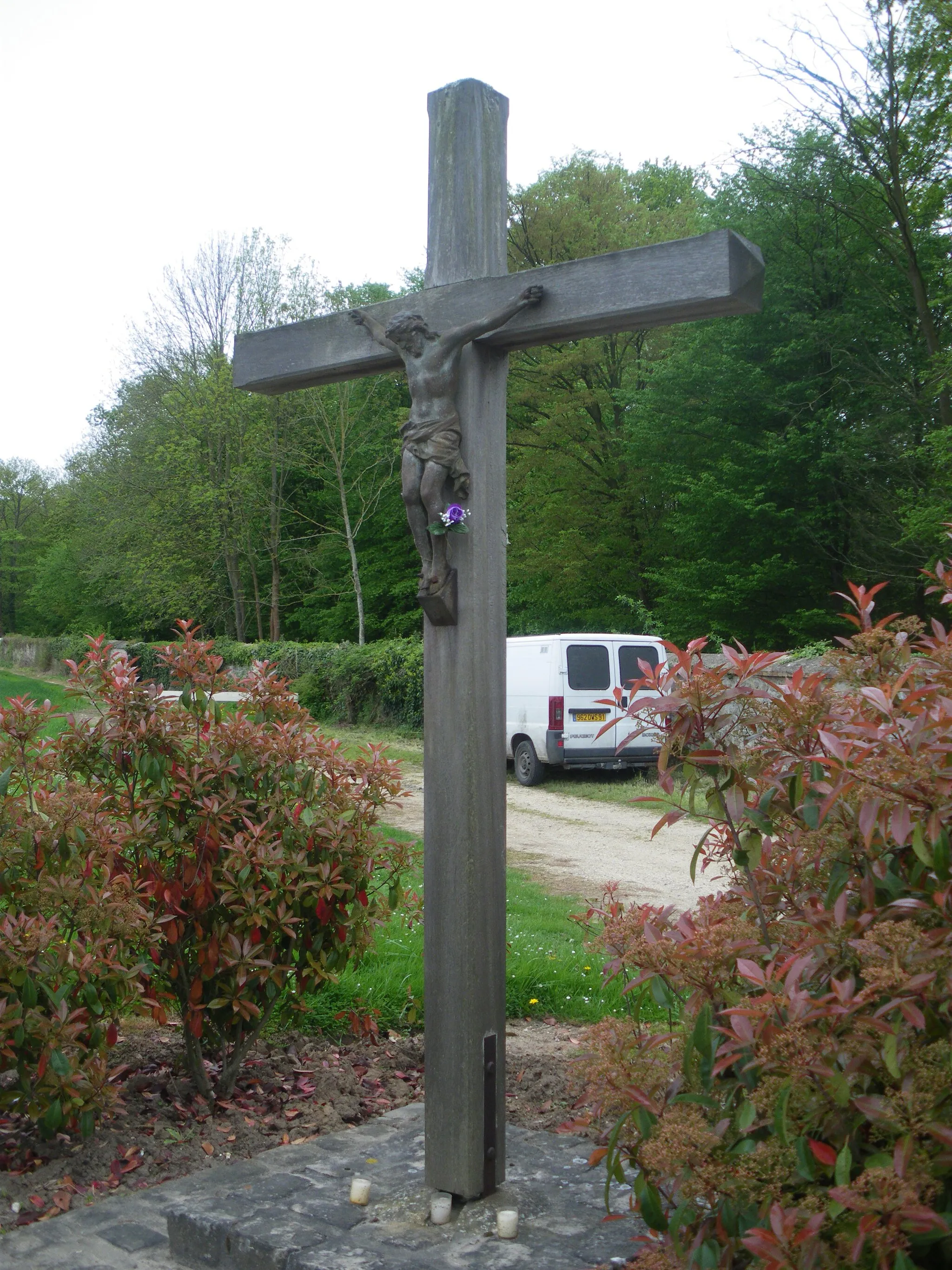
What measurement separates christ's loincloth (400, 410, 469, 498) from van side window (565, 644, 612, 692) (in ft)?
Result: 42.4

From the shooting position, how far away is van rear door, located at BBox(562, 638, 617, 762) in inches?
643

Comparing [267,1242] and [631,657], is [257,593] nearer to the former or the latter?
[631,657]

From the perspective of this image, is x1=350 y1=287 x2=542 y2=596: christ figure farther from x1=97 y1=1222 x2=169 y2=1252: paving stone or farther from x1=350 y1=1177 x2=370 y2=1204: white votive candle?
x1=97 y1=1222 x2=169 y2=1252: paving stone

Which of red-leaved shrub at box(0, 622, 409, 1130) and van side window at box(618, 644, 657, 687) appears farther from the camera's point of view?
van side window at box(618, 644, 657, 687)

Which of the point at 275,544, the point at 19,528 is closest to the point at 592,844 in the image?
the point at 275,544

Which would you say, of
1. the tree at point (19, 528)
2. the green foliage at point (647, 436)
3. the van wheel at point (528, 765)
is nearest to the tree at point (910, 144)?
the green foliage at point (647, 436)

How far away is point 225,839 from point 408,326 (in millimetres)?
2016

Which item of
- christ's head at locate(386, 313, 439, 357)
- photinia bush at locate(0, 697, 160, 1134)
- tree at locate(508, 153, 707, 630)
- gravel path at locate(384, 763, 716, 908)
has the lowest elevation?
gravel path at locate(384, 763, 716, 908)

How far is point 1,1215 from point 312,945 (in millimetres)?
Result: 1405

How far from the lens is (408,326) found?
11.7 ft

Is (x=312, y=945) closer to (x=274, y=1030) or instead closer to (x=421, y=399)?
(x=274, y=1030)

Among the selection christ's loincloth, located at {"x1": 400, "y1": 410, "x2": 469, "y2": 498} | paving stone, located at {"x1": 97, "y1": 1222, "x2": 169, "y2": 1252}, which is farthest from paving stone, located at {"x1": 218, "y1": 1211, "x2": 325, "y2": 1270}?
christ's loincloth, located at {"x1": 400, "y1": 410, "x2": 469, "y2": 498}

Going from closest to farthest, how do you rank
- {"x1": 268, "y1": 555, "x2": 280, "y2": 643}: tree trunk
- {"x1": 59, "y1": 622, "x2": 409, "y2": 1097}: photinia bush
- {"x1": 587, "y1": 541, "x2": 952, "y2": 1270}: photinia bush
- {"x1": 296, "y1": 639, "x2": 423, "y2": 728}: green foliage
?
{"x1": 587, "y1": 541, "x2": 952, "y2": 1270}: photinia bush → {"x1": 59, "y1": 622, "x2": 409, "y2": 1097}: photinia bush → {"x1": 296, "y1": 639, "x2": 423, "y2": 728}: green foliage → {"x1": 268, "y1": 555, "x2": 280, "y2": 643}: tree trunk

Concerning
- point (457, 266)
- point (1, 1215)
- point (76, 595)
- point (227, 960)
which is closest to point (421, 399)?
point (457, 266)
